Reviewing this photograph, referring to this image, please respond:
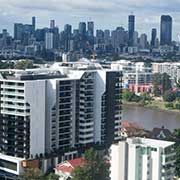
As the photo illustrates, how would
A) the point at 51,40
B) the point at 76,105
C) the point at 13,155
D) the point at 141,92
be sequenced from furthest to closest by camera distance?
the point at 51,40, the point at 141,92, the point at 76,105, the point at 13,155

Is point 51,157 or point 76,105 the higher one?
point 76,105

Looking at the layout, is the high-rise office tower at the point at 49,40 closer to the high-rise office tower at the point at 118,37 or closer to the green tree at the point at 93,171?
the high-rise office tower at the point at 118,37

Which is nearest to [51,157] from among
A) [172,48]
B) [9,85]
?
[9,85]

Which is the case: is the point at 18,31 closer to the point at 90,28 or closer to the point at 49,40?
the point at 49,40

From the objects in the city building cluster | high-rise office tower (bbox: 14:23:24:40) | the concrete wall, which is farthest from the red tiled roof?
high-rise office tower (bbox: 14:23:24:40)

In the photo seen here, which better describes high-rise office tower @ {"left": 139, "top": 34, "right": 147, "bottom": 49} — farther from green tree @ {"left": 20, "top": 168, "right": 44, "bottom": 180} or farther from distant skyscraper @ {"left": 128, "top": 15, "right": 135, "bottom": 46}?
green tree @ {"left": 20, "top": 168, "right": 44, "bottom": 180}

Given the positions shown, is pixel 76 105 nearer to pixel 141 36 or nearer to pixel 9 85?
pixel 9 85

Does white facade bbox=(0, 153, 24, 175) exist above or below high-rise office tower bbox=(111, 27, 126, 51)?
below
